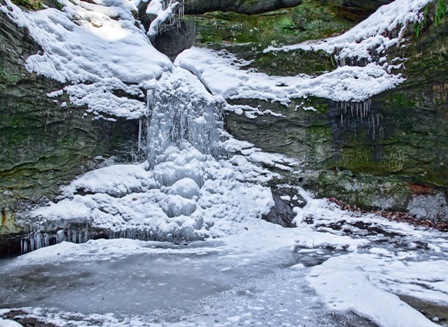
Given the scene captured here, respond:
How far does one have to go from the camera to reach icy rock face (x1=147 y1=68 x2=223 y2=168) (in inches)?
325

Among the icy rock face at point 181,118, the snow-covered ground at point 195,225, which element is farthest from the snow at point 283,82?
the icy rock face at point 181,118

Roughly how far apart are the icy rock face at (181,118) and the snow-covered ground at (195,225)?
3 centimetres

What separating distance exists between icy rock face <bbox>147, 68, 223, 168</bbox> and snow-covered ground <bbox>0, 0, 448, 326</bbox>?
3 centimetres

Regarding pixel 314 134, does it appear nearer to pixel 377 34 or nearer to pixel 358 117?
pixel 358 117

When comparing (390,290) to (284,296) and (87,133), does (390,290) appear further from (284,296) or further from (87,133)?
(87,133)

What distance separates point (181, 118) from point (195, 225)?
2746mm

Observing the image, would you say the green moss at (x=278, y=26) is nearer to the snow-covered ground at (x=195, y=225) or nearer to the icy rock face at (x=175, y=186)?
the snow-covered ground at (x=195, y=225)

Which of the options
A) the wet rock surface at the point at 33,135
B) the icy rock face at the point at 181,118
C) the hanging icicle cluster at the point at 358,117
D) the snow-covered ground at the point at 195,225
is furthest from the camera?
the icy rock face at the point at 181,118

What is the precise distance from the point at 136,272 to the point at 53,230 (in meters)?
2.36

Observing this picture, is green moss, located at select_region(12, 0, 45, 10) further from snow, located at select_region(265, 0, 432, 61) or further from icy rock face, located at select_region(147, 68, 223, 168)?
snow, located at select_region(265, 0, 432, 61)

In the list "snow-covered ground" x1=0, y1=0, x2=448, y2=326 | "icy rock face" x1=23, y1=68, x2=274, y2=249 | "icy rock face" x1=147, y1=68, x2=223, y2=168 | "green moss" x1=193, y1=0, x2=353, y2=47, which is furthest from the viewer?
"green moss" x1=193, y1=0, x2=353, y2=47

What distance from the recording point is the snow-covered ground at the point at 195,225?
368cm

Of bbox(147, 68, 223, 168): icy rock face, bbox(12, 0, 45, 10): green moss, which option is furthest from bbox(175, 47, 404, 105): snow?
bbox(12, 0, 45, 10): green moss

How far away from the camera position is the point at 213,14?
1112 cm
